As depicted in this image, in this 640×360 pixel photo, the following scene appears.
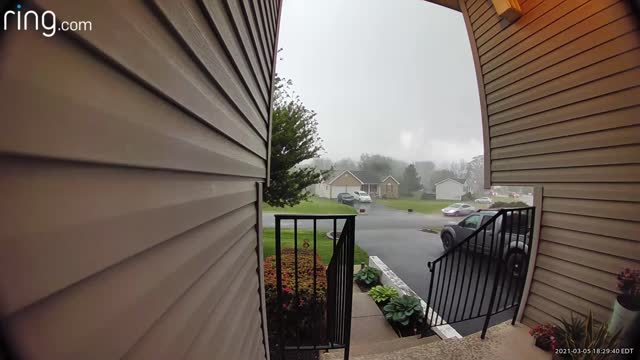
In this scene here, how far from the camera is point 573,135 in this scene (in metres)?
1.70

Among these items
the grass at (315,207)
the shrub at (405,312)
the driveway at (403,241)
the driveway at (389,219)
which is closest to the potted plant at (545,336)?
the driveway at (403,241)

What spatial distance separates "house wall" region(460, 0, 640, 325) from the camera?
4.68ft

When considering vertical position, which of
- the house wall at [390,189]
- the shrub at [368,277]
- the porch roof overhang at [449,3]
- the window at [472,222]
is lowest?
the shrub at [368,277]

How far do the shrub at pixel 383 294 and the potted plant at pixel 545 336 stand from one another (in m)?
1.39

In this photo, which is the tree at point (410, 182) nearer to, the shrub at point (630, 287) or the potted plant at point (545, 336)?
the potted plant at point (545, 336)

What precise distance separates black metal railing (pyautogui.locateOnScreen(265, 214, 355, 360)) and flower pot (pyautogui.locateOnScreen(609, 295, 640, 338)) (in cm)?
150

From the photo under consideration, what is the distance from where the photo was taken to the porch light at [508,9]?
190 centimetres

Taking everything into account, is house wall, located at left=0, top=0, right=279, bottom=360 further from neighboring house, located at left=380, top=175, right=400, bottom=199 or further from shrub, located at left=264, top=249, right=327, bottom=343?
neighboring house, located at left=380, top=175, right=400, bottom=199

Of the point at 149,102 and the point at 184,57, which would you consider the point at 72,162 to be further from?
the point at 184,57

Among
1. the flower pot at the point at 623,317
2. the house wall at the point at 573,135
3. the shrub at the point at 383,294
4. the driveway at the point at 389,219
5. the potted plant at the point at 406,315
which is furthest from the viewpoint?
the driveway at the point at 389,219

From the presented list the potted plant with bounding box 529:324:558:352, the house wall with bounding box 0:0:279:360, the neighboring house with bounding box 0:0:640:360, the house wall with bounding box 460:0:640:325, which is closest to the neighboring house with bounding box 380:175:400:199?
the house wall with bounding box 460:0:640:325

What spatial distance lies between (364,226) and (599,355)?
6.05m

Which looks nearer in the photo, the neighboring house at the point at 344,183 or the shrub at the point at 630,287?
the shrub at the point at 630,287

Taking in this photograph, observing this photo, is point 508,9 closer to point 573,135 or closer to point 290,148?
point 573,135
